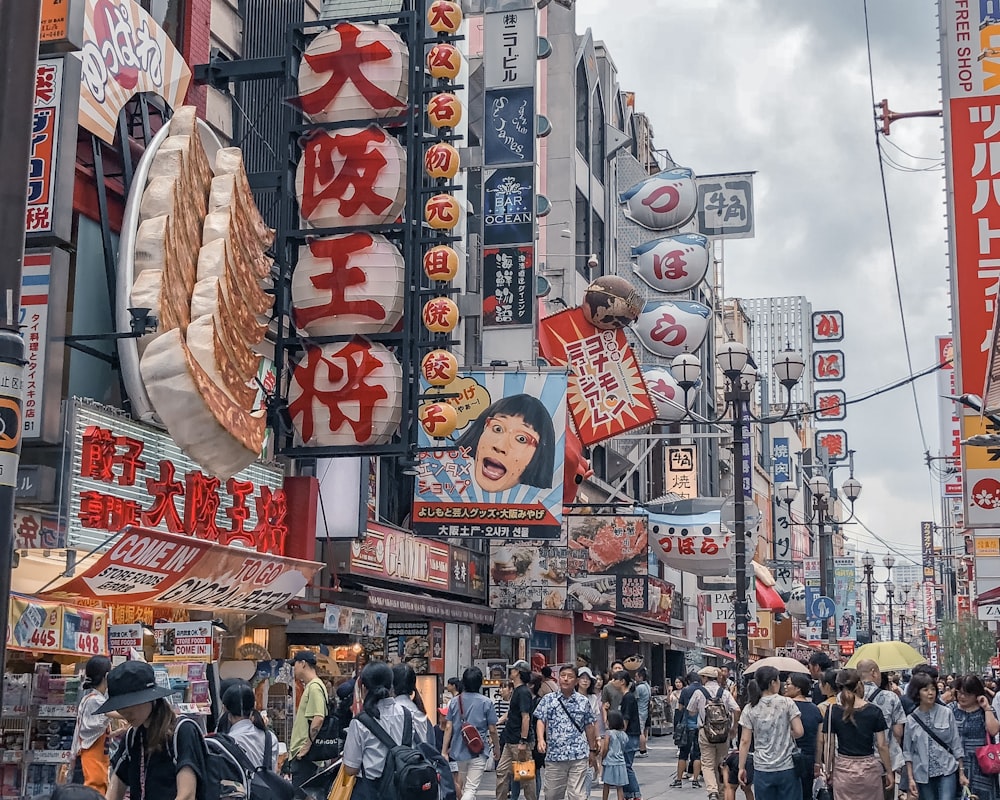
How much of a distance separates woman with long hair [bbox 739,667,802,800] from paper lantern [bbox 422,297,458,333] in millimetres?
7209

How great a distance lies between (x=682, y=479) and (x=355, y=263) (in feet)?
132

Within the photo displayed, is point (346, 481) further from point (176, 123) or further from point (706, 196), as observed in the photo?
point (706, 196)

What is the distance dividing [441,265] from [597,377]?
9770 millimetres

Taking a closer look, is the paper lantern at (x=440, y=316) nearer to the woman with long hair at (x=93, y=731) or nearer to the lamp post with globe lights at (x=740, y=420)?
the lamp post with globe lights at (x=740, y=420)

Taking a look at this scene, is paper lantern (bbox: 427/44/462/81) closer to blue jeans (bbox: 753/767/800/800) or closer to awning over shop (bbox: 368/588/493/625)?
awning over shop (bbox: 368/588/493/625)

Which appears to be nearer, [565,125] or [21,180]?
[21,180]

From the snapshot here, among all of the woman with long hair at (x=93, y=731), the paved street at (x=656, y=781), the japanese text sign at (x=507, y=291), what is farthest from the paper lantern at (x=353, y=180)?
the japanese text sign at (x=507, y=291)

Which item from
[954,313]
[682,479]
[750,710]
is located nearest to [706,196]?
[682,479]

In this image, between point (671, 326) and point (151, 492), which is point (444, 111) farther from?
point (671, 326)

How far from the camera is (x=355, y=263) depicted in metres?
17.8

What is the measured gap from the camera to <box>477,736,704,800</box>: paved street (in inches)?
813

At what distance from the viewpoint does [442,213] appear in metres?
18.2

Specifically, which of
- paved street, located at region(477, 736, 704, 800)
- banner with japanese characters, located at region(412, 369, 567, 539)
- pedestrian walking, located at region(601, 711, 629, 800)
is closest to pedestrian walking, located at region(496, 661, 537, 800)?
pedestrian walking, located at region(601, 711, 629, 800)

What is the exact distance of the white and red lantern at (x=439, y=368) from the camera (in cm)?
1838
